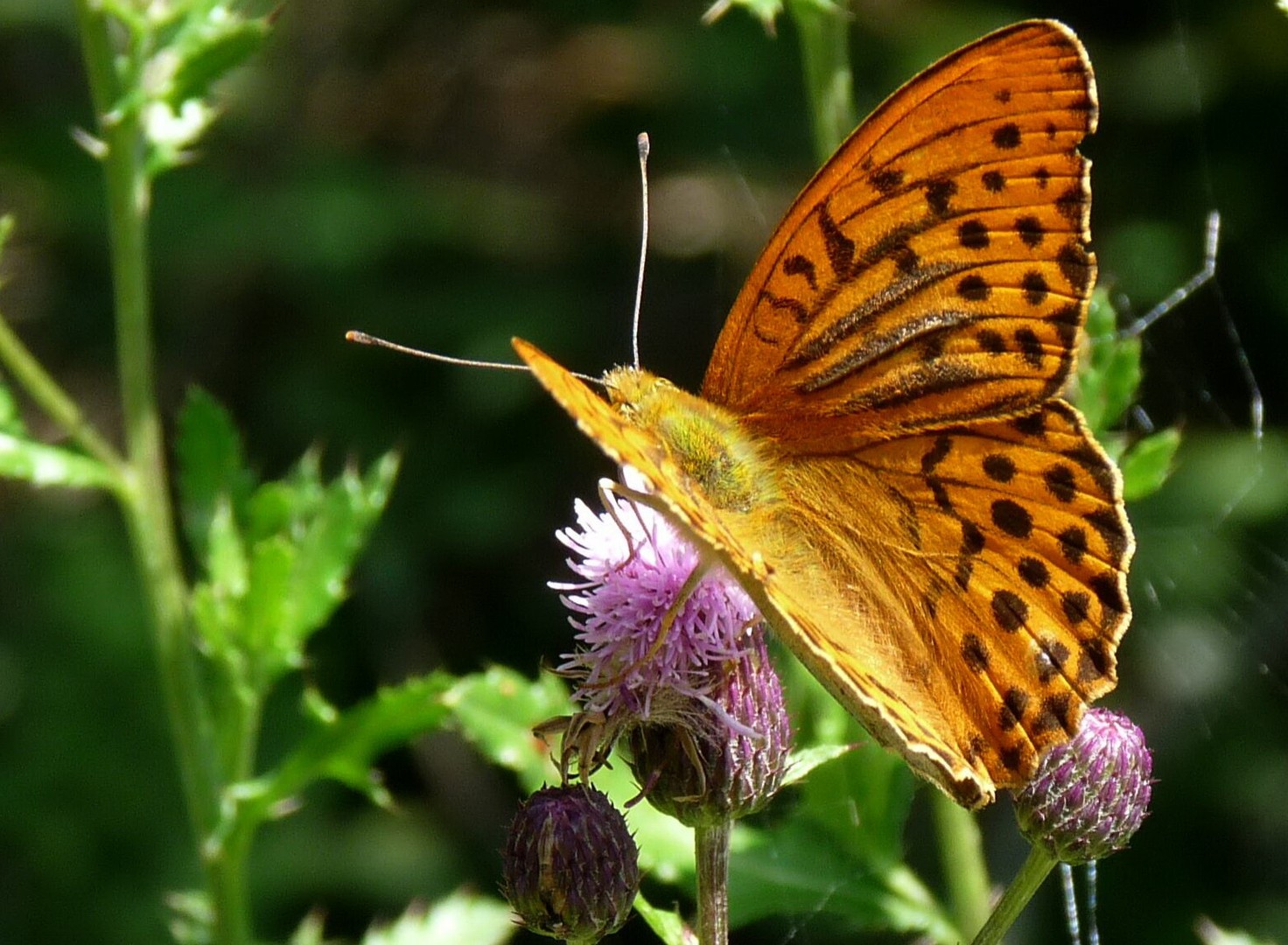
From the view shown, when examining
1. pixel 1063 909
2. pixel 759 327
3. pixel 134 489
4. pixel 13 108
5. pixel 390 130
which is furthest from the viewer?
pixel 390 130

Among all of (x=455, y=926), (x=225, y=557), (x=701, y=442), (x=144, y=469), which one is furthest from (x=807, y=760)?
(x=144, y=469)

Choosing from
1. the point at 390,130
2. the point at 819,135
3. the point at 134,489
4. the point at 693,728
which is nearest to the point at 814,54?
the point at 819,135

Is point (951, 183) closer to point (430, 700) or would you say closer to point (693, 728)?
point (693, 728)

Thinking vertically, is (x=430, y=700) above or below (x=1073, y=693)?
below

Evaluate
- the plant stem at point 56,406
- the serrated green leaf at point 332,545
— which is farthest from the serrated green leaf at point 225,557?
the plant stem at point 56,406

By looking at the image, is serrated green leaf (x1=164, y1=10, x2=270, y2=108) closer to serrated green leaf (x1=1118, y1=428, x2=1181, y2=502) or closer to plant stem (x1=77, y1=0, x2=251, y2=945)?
plant stem (x1=77, y1=0, x2=251, y2=945)

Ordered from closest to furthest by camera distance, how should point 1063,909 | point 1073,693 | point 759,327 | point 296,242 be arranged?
1. point 1073,693
2. point 759,327
3. point 1063,909
4. point 296,242
